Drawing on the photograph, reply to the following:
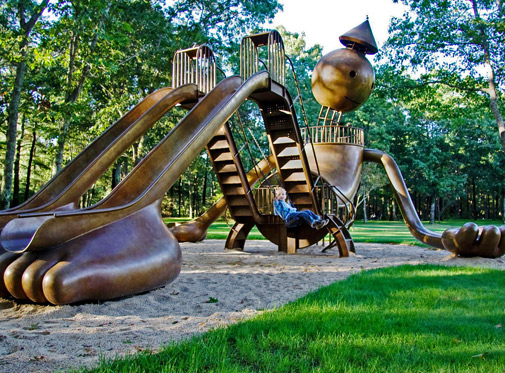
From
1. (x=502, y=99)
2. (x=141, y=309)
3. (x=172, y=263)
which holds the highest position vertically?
(x=502, y=99)

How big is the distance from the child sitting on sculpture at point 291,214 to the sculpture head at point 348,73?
4008 millimetres

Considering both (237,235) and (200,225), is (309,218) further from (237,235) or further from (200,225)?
(200,225)

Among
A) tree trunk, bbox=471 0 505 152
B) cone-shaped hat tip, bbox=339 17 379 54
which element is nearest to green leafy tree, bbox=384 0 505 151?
tree trunk, bbox=471 0 505 152

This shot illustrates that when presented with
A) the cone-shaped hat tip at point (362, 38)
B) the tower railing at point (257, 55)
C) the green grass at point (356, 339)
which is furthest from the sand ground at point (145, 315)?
the cone-shaped hat tip at point (362, 38)

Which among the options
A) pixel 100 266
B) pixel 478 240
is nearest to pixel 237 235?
pixel 478 240

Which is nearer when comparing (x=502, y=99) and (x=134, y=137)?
(x=134, y=137)

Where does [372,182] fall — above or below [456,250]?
above

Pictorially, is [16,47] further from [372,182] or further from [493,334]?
[372,182]

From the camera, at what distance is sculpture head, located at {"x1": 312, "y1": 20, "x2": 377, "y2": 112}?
1280cm

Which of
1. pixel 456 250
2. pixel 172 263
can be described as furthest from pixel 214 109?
pixel 456 250

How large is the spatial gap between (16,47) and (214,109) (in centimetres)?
1133

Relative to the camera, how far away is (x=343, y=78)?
42.1 feet

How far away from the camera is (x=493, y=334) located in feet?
12.4

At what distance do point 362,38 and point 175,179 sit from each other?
8.76 metres
